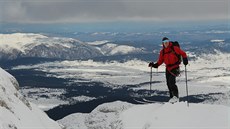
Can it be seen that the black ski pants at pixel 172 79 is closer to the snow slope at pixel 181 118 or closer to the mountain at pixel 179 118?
the mountain at pixel 179 118

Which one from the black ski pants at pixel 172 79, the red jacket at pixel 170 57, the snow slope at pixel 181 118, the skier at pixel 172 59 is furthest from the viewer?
the black ski pants at pixel 172 79

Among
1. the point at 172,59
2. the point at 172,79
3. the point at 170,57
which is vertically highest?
the point at 170,57

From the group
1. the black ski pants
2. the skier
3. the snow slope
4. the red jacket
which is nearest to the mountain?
the snow slope

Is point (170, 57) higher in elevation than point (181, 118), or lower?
higher

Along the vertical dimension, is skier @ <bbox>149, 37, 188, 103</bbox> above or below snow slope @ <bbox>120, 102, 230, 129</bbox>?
above

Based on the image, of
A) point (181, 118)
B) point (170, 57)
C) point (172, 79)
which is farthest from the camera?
point (172, 79)

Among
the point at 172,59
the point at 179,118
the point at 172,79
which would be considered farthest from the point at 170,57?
the point at 179,118

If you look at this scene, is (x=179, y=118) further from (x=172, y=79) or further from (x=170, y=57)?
(x=170, y=57)

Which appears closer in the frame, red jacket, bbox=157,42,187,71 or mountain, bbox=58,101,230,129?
mountain, bbox=58,101,230,129

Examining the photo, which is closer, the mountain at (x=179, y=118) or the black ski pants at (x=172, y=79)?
the mountain at (x=179, y=118)

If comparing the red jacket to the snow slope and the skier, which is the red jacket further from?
the snow slope

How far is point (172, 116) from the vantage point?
74.8ft

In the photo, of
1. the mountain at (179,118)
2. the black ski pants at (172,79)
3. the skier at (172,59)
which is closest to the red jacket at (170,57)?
the skier at (172,59)

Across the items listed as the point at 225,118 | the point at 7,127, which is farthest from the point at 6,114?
the point at 225,118
